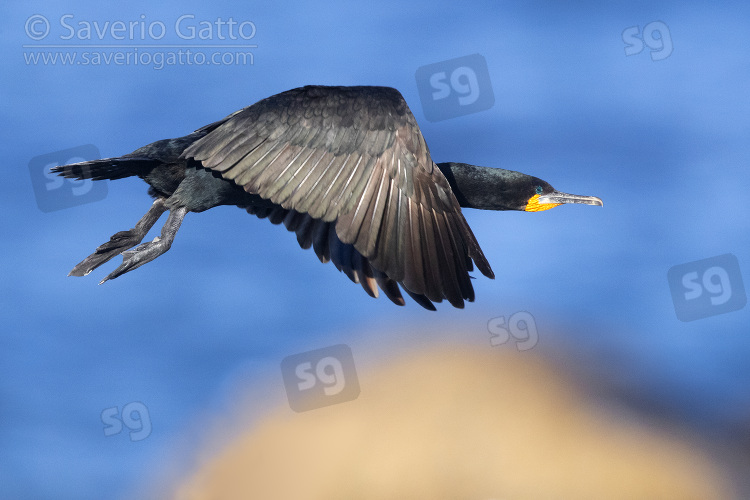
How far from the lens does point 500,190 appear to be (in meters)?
6.72

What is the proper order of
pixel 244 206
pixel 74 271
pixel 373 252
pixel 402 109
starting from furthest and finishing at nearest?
1. pixel 244 206
2. pixel 74 271
3. pixel 402 109
4. pixel 373 252

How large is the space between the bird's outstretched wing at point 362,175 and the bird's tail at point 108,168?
70 cm

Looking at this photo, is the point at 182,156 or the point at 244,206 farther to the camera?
the point at 244,206

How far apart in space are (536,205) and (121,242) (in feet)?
10.8

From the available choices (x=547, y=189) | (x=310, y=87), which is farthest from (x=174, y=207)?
(x=547, y=189)

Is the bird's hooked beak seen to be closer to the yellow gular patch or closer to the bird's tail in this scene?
the yellow gular patch

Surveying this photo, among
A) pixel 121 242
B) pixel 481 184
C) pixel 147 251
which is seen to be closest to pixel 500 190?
pixel 481 184

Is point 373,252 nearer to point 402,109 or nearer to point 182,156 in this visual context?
point 402,109

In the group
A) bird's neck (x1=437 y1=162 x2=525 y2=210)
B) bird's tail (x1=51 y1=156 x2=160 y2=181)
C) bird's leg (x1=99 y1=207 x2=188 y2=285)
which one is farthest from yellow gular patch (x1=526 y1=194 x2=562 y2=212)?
bird's tail (x1=51 y1=156 x2=160 y2=181)

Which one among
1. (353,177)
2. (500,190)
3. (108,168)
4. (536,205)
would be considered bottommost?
(536,205)

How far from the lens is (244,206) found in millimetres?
6828

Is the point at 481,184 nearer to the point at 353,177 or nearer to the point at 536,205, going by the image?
the point at 536,205

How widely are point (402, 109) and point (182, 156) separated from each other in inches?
60.8

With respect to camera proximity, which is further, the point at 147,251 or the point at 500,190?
the point at 500,190
